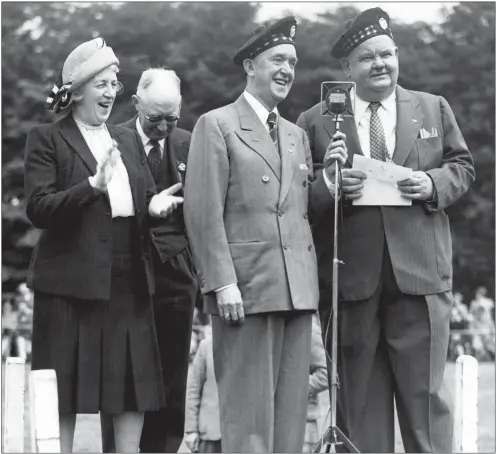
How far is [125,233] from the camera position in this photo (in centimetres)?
695

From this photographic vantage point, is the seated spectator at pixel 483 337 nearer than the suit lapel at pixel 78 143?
No

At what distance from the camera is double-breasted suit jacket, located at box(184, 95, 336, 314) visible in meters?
6.71

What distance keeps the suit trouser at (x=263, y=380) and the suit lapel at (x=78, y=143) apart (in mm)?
1046

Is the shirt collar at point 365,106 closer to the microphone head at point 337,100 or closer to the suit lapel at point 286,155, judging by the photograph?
the microphone head at point 337,100

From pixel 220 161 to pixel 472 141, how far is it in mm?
24434

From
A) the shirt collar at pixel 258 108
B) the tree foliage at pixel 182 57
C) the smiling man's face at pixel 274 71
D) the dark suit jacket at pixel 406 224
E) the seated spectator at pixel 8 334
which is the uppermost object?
the tree foliage at pixel 182 57

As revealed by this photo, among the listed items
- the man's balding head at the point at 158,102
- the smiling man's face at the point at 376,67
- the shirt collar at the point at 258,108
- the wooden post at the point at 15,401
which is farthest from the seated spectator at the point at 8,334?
the wooden post at the point at 15,401

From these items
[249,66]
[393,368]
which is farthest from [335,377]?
[249,66]

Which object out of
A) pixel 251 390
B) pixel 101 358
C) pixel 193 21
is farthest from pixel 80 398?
pixel 193 21

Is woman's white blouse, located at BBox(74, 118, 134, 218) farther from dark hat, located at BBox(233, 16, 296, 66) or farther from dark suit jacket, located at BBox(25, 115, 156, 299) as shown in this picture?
dark hat, located at BBox(233, 16, 296, 66)

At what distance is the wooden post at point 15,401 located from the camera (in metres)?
6.23

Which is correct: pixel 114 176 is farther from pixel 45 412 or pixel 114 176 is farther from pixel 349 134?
pixel 45 412

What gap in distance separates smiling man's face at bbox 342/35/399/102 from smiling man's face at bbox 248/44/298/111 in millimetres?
518

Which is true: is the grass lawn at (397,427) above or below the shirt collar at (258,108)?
below
